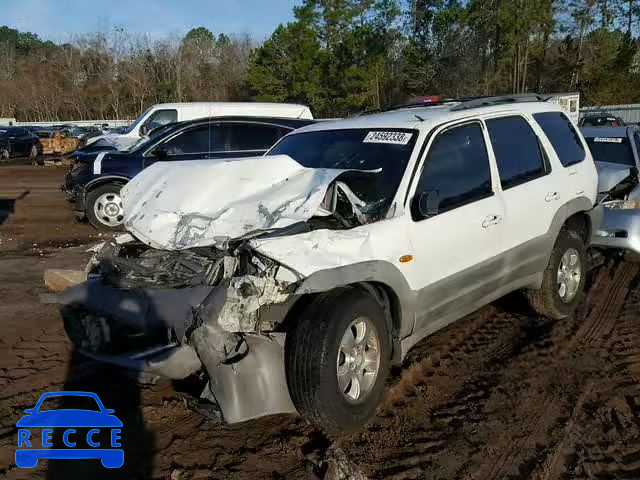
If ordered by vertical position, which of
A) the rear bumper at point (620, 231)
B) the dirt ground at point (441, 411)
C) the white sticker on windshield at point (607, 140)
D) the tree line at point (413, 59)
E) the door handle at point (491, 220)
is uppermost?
the tree line at point (413, 59)

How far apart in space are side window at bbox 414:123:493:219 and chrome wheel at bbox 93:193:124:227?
7319 mm

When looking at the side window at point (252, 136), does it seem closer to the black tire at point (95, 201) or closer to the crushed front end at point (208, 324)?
the black tire at point (95, 201)

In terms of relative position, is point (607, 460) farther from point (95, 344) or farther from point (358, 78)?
point (358, 78)

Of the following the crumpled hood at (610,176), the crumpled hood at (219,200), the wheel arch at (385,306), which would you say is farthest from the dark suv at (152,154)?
the wheel arch at (385,306)

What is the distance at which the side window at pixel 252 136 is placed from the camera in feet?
35.7

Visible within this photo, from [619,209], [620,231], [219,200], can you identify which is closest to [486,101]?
[219,200]

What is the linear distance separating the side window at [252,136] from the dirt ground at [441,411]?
555cm

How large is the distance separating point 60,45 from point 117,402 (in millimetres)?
66542

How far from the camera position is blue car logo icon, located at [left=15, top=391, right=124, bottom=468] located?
3422 millimetres

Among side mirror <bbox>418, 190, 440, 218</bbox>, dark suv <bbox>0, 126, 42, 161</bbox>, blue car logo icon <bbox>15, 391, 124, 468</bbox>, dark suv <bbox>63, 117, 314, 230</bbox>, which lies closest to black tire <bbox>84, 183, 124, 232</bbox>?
dark suv <bbox>63, 117, 314, 230</bbox>

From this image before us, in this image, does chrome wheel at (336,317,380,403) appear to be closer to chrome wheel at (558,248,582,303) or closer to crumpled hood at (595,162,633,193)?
chrome wheel at (558,248,582,303)

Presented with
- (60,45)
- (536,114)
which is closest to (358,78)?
(60,45)

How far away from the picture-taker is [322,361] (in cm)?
337

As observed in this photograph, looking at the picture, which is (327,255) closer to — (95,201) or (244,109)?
(95,201)
